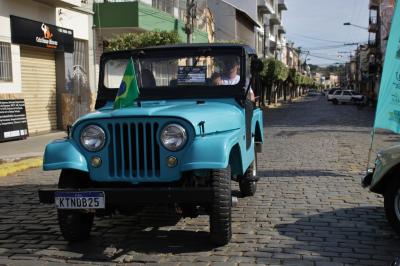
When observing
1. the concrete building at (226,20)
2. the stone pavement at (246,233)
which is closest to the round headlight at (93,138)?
the stone pavement at (246,233)

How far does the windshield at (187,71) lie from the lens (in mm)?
6617

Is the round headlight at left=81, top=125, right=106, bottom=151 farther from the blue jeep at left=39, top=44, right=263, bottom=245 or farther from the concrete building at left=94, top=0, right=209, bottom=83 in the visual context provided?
the concrete building at left=94, top=0, right=209, bottom=83

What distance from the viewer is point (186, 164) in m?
5.04

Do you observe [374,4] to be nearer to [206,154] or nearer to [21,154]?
[21,154]

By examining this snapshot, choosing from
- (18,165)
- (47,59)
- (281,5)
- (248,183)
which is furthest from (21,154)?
(281,5)

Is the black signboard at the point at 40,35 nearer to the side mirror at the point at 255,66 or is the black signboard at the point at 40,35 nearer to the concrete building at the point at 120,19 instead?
the concrete building at the point at 120,19

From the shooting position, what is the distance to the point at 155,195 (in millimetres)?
4988

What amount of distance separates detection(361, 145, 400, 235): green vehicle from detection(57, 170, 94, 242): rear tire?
309 cm

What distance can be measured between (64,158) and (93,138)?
33cm

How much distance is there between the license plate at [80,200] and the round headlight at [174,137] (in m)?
0.75

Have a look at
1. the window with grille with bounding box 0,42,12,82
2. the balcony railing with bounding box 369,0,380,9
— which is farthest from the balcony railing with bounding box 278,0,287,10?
the window with grille with bounding box 0,42,12,82

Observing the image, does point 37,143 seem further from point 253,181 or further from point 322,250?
point 322,250

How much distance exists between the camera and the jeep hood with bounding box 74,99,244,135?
204 inches

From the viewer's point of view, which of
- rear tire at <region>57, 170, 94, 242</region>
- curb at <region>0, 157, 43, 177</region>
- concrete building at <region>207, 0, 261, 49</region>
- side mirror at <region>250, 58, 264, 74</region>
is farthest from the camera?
concrete building at <region>207, 0, 261, 49</region>
